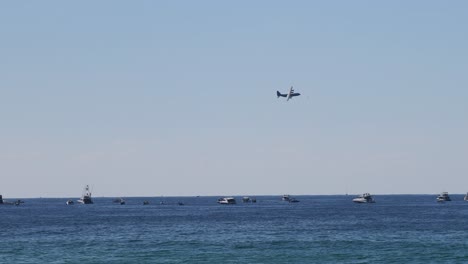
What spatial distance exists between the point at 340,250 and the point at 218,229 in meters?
46.2

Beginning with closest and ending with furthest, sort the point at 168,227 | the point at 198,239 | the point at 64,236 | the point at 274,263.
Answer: the point at 274,263 < the point at 198,239 < the point at 64,236 < the point at 168,227

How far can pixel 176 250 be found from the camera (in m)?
99.5

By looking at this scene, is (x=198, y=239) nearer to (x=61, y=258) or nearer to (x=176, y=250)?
(x=176, y=250)

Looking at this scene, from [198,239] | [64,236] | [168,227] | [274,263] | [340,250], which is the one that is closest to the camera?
[274,263]

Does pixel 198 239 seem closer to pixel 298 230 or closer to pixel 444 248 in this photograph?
pixel 298 230

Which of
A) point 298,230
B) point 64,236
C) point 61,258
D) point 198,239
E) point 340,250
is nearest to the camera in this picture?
point 61,258

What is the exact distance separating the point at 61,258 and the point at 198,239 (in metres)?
30.3

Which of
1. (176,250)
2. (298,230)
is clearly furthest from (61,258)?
(298,230)

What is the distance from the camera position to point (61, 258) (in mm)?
91062

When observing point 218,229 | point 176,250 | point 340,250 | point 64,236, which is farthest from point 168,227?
point 340,250

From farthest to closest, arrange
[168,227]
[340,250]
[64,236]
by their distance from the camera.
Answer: [168,227] → [64,236] → [340,250]

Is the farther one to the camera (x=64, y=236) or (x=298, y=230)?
(x=298, y=230)

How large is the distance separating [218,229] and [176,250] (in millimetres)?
40633

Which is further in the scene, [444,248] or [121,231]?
[121,231]
